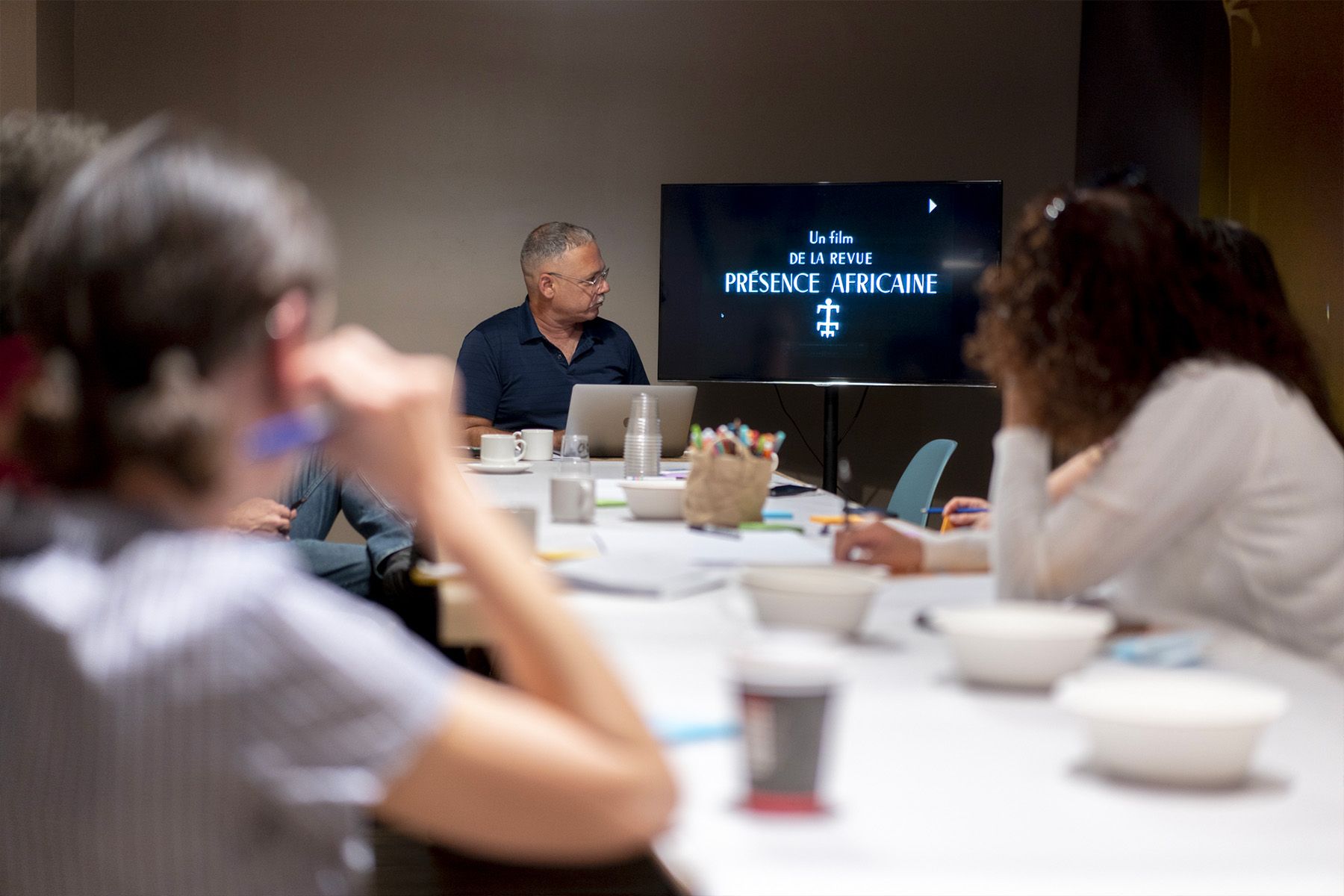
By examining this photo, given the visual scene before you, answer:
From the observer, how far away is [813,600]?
148 cm

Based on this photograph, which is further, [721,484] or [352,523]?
[352,523]

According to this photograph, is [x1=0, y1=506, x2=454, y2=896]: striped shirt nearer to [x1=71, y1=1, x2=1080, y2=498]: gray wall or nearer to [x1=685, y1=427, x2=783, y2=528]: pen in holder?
[x1=685, y1=427, x2=783, y2=528]: pen in holder

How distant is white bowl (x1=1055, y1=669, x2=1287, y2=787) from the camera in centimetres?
100

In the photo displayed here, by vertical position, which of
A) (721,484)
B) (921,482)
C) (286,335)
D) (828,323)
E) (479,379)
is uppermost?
(828,323)

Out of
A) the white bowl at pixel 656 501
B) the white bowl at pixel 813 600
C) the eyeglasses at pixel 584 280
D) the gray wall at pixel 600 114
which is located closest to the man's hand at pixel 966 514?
the white bowl at pixel 656 501

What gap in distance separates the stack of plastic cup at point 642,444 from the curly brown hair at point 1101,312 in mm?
1575

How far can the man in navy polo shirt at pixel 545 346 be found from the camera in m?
4.88

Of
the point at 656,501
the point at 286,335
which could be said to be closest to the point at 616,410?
the point at 656,501

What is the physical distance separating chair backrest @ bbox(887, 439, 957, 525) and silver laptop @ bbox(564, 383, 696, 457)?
2.13ft

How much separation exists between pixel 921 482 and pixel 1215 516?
81.7 inches

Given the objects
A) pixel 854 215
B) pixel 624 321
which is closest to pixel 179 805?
pixel 854 215

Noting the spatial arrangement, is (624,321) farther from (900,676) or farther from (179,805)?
(179,805)

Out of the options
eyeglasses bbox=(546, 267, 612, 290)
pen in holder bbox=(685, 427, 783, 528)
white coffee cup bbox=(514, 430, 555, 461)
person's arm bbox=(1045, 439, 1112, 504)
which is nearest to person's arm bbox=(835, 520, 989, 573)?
person's arm bbox=(1045, 439, 1112, 504)

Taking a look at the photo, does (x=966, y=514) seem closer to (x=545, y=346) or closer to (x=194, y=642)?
(x=194, y=642)
